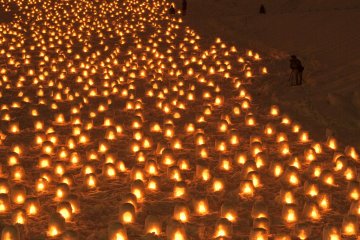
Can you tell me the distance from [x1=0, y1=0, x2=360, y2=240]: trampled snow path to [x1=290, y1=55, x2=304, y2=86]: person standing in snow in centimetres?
81

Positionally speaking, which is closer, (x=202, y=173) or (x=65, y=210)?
(x=65, y=210)

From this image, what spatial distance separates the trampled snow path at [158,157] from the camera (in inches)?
207

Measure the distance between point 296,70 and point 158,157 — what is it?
4477mm

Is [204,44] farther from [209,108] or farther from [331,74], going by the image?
[209,108]

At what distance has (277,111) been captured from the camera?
859 centimetres

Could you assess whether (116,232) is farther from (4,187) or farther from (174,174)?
(4,187)

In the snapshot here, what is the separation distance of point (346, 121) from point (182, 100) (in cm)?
266

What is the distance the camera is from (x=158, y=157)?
22.4ft

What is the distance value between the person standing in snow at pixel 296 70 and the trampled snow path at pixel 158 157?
81 cm

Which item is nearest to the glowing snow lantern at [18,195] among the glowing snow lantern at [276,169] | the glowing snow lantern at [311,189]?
the glowing snow lantern at [276,169]

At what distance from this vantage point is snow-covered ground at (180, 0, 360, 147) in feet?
28.0

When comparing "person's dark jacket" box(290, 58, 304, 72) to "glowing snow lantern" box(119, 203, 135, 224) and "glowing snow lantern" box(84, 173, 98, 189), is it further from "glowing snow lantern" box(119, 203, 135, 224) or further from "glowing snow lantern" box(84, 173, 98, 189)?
"glowing snow lantern" box(119, 203, 135, 224)

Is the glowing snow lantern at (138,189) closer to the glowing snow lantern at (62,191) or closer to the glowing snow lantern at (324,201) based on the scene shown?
the glowing snow lantern at (62,191)

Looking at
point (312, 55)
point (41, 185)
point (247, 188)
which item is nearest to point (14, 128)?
point (41, 185)
